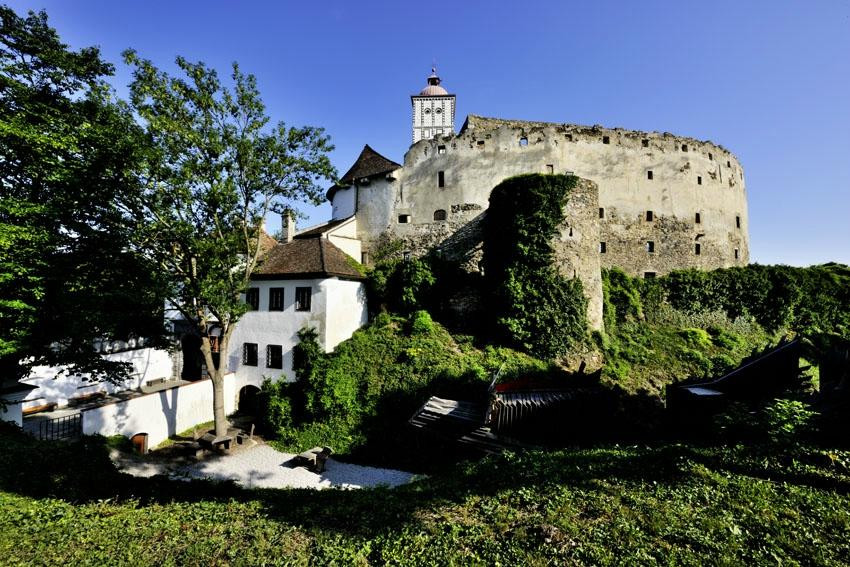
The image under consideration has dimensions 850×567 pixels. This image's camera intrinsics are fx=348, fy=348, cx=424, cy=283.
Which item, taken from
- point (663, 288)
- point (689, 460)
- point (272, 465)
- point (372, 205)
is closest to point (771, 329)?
point (663, 288)

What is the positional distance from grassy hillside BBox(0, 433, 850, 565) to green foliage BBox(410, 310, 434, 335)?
34.8 feet

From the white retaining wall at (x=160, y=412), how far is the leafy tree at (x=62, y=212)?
293 centimetres

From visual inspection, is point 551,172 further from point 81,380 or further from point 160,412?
point 81,380

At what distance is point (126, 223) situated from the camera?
12.5m

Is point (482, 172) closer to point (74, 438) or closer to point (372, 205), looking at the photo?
point (372, 205)

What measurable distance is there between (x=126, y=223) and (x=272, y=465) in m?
10.3

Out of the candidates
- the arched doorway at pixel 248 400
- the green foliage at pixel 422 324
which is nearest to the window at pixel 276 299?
the arched doorway at pixel 248 400

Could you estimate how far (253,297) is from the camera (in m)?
18.7

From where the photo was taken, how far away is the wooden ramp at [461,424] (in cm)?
966

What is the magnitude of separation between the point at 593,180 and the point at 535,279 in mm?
13163

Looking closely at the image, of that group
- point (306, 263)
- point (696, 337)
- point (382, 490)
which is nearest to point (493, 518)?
point (382, 490)

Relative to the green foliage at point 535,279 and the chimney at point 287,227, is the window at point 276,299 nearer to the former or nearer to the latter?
the chimney at point 287,227

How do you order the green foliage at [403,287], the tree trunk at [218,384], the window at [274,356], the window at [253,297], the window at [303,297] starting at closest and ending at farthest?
1. the tree trunk at [218,384]
2. the window at [303,297]
3. the window at [274,356]
4. the window at [253,297]
5. the green foliage at [403,287]

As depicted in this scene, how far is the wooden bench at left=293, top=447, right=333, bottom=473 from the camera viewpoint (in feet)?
40.9
